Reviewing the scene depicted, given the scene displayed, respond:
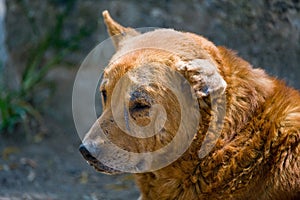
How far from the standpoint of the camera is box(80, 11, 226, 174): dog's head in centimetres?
353

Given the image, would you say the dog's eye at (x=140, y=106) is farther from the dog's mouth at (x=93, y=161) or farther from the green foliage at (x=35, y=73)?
the green foliage at (x=35, y=73)

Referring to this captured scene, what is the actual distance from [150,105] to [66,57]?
13.4 feet

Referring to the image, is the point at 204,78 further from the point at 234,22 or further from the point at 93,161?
the point at 234,22

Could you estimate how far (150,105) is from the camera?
11.7ft

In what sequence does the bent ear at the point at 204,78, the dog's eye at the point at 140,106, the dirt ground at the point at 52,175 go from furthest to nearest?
the dirt ground at the point at 52,175
the dog's eye at the point at 140,106
the bent ear at the point at 204,78

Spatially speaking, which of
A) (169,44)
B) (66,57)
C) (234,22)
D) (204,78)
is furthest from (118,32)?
(66,57)

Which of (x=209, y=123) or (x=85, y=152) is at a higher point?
(x=209, y=123)

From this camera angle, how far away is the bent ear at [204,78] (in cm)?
343

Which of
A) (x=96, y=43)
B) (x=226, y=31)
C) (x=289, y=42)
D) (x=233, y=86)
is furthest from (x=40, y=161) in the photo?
(x=233, y=86)

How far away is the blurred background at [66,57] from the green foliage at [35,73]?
11mm

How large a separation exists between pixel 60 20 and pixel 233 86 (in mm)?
4014

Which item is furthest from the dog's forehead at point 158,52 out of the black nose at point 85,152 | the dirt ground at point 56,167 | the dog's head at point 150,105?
the dirt ground at point 56,167

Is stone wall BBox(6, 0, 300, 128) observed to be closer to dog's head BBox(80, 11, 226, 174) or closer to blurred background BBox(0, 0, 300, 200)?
blurred background BBox(0, 0, 300, 200)

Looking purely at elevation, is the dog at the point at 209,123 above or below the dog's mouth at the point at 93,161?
above
